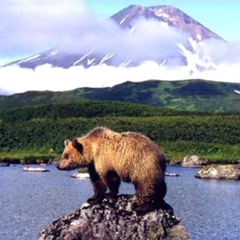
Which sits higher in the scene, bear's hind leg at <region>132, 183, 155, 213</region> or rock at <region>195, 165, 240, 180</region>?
bear's hind leg at <region>132, 183, 155, 213</region>

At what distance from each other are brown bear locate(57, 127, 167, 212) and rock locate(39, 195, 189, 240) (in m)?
0.25

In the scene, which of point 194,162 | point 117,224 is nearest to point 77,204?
point 117,224

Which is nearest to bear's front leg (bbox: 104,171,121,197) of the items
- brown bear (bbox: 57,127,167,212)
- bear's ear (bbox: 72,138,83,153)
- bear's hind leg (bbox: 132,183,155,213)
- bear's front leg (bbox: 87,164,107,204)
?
brown bear (bbox: 57,127,167,212)

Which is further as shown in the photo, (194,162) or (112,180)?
(194,162)

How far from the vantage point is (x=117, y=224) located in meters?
20.7

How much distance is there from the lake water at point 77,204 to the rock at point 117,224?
1944 centimetres

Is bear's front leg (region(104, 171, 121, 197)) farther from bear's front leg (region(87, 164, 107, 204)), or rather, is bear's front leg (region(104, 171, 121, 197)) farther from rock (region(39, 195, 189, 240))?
rock (region(39, 195, 189, 240))

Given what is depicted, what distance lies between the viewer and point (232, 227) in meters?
46.4

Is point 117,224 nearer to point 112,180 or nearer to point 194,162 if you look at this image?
point 112,180

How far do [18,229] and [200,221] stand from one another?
38.5ft

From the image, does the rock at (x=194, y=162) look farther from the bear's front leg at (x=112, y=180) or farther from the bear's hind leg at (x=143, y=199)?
the bear's front leg at (x=112, y=180)

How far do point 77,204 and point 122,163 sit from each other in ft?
132

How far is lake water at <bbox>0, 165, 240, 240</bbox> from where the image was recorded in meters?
44.3

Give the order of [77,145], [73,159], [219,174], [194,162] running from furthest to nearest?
[194,162], [219,174], [73,159], [77,145]
